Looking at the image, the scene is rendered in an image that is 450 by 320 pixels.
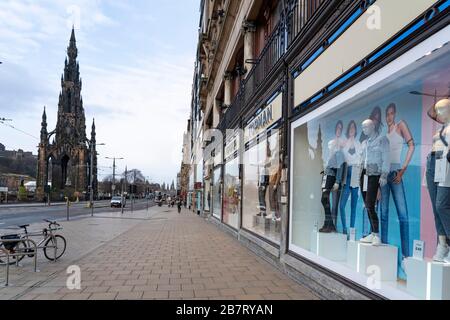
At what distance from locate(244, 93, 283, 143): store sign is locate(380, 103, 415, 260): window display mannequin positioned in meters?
4.05

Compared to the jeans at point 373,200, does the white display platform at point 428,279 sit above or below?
below

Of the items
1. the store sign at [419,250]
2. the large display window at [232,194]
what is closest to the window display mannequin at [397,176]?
the store sign at [419,250]

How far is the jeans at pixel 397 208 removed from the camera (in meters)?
5.41

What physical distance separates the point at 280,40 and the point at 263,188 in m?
4.17

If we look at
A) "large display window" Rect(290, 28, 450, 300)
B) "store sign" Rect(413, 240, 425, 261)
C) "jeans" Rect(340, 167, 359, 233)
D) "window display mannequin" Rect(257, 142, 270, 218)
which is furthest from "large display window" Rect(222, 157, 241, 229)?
"store sign" Rect(413, 240, 425, 261)


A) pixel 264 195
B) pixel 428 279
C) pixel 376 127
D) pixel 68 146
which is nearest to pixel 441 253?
pixel 428 279

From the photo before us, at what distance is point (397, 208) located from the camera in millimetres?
5664

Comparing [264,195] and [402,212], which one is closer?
[402,212]

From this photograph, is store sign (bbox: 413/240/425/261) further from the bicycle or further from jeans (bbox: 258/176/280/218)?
the bicycle

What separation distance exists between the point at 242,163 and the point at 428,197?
9.93 m

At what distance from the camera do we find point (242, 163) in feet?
48.3

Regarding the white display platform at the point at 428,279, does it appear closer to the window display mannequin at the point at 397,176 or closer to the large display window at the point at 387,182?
the large display window at the point at 387,182

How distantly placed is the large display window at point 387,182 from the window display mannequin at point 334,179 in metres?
0.02

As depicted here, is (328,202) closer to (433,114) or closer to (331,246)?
(331,246)
